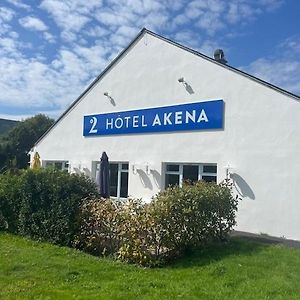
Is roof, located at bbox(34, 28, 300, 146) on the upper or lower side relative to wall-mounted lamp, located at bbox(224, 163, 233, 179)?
upper

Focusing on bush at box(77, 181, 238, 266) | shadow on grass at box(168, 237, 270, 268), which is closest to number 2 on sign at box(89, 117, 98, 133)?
bush at box(77, 181, 238, 266)

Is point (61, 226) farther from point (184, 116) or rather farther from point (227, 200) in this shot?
point (184, 116)

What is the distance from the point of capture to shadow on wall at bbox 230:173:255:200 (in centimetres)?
1304

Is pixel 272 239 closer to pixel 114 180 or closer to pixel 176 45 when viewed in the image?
pixel 176 45

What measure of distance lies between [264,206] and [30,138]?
33.0 metres

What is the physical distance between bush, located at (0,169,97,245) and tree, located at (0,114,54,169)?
87.0 ft

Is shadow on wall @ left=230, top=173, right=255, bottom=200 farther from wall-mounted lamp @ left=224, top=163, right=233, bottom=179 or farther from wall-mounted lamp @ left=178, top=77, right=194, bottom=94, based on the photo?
wall-mounted lamp @ left=178, top=77, right=194, bottom=94

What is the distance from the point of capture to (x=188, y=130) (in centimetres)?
1516

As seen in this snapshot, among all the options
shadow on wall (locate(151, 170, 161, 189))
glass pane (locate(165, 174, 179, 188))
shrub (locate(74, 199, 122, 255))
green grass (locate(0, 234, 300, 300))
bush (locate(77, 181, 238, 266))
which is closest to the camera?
green grass (locate(0, 234, 300, 300))

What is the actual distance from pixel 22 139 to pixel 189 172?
1163 inches

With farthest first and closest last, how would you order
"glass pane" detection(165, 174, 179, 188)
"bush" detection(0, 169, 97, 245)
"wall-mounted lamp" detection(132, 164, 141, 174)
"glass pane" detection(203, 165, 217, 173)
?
"wall-mounted lamp" detection(132, 164, 141, 174) < "glass pane" detection(165, 174, 179, 188) < "glass pane" detection(203, 165, 217, 173) < "bush" detection(0, 169, 97, 245)

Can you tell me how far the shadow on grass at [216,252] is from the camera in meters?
8.20

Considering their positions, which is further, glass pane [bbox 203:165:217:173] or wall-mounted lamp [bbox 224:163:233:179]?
glass pane [bbox 203:165:217:173]

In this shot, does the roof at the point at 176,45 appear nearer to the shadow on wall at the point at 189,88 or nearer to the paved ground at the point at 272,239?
the shadow on wall at the point at 189,88
